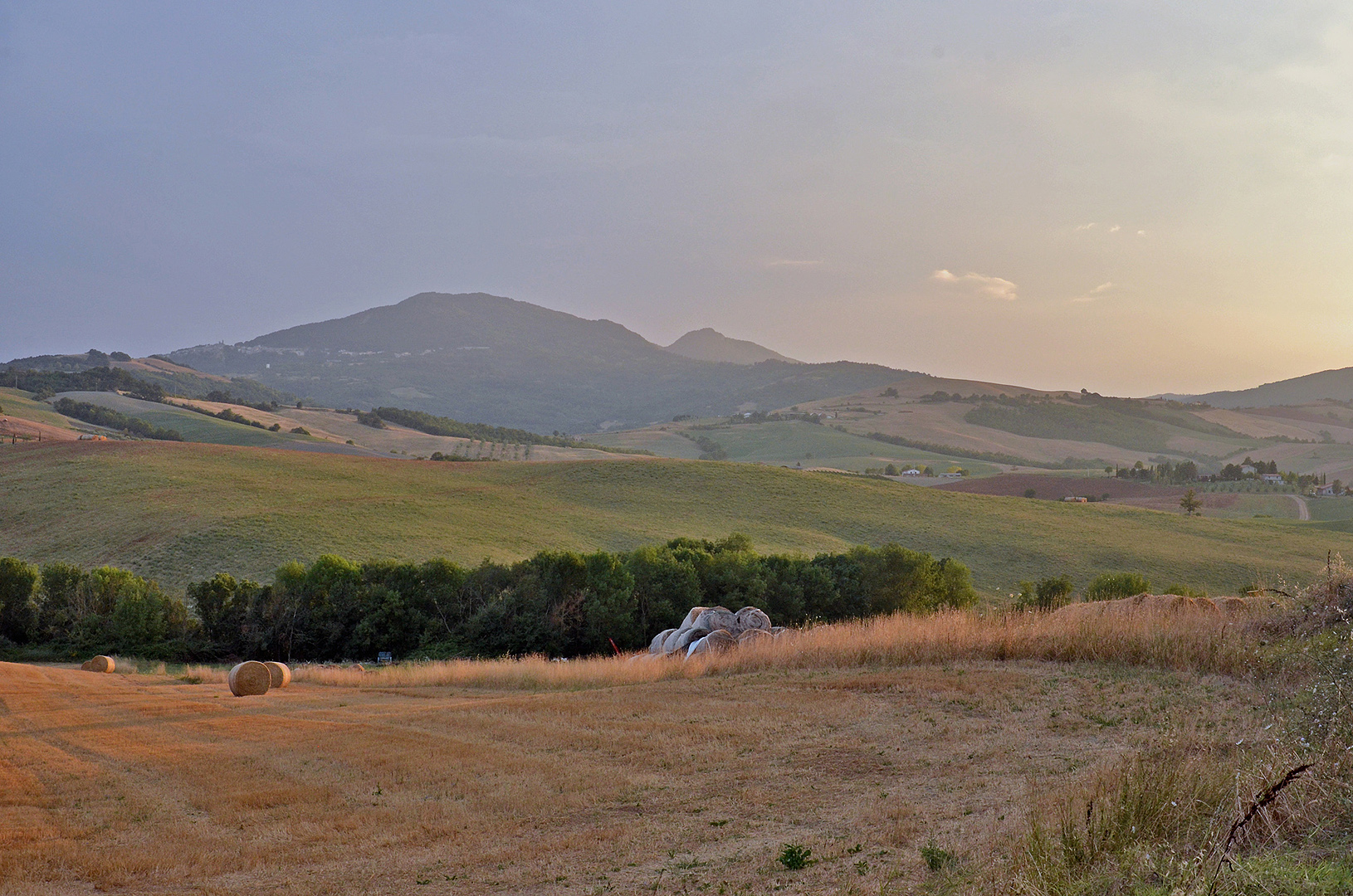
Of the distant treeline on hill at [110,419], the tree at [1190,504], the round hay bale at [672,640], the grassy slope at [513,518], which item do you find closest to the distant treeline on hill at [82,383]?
the distant treeline on hill at [110,419]

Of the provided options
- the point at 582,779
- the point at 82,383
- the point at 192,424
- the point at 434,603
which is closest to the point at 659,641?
the point at 434,603

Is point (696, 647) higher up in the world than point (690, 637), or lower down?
higher up

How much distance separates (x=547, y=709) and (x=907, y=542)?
164 ft

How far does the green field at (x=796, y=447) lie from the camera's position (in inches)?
5458

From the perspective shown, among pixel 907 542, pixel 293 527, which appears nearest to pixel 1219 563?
pixel 907 542

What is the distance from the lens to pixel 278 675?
23000 mm

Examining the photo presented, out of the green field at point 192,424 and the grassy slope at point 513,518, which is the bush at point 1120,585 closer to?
the grassy slope at point 513,518

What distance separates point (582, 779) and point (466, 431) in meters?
154

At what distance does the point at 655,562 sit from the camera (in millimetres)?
41188

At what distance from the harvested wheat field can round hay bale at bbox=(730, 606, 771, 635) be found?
9655mm

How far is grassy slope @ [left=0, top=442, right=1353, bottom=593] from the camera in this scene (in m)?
52.6

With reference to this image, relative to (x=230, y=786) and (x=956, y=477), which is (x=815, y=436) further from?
(x=230, y=786)

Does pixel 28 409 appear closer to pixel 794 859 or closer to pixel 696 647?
pixel 696 647

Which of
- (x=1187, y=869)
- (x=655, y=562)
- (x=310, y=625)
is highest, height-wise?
(x=1187, y=869)
